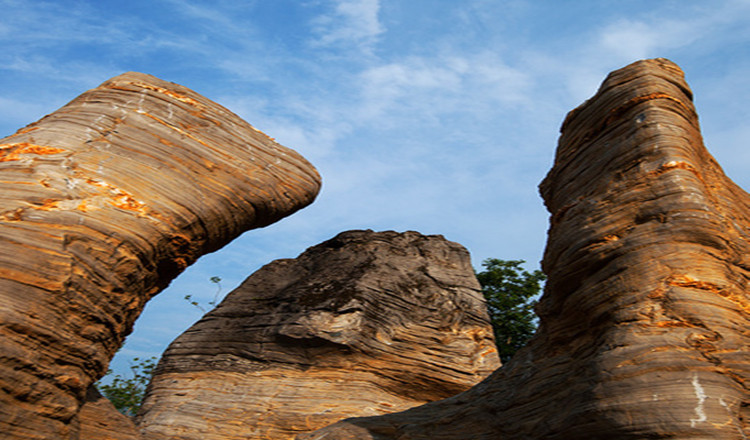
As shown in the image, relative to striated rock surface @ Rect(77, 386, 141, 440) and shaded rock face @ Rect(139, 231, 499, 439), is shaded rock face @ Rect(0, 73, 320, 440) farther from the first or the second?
shaded rock face @ Rect(139, 231, 499, 439)

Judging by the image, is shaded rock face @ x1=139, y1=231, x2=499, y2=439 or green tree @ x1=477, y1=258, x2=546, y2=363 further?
green tree @ x1=477, y1=258, x2=546, y2=363

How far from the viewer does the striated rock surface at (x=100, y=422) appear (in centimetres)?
587

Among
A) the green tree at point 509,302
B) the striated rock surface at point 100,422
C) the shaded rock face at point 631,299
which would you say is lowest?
the striated rock surface at point 100,422

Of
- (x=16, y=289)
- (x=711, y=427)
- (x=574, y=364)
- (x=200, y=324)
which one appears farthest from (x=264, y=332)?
(x=711, y=427)

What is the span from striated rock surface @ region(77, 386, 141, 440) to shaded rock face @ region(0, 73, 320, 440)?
0.87 ft

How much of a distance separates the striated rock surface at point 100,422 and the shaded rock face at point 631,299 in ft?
6.05

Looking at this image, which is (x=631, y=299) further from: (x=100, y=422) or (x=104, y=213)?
(x=100, y=422)

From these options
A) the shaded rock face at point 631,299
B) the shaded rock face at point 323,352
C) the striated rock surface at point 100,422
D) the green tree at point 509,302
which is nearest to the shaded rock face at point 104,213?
the striated rock surface at point 100,422

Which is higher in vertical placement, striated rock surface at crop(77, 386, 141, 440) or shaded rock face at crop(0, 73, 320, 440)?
shaded rock face at crop(0, 73, 320, 440)

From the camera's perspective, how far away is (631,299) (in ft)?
14.8

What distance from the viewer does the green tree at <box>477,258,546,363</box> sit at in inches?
639

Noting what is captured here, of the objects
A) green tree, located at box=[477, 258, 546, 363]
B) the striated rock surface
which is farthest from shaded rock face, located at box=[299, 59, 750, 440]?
green tree, located at box=[477, 258, 546, 363]

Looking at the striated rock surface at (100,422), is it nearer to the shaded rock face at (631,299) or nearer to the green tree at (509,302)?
the shaded rock face at (631,299)

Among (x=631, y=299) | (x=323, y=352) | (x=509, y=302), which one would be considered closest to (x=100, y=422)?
(x=323, y=352)
